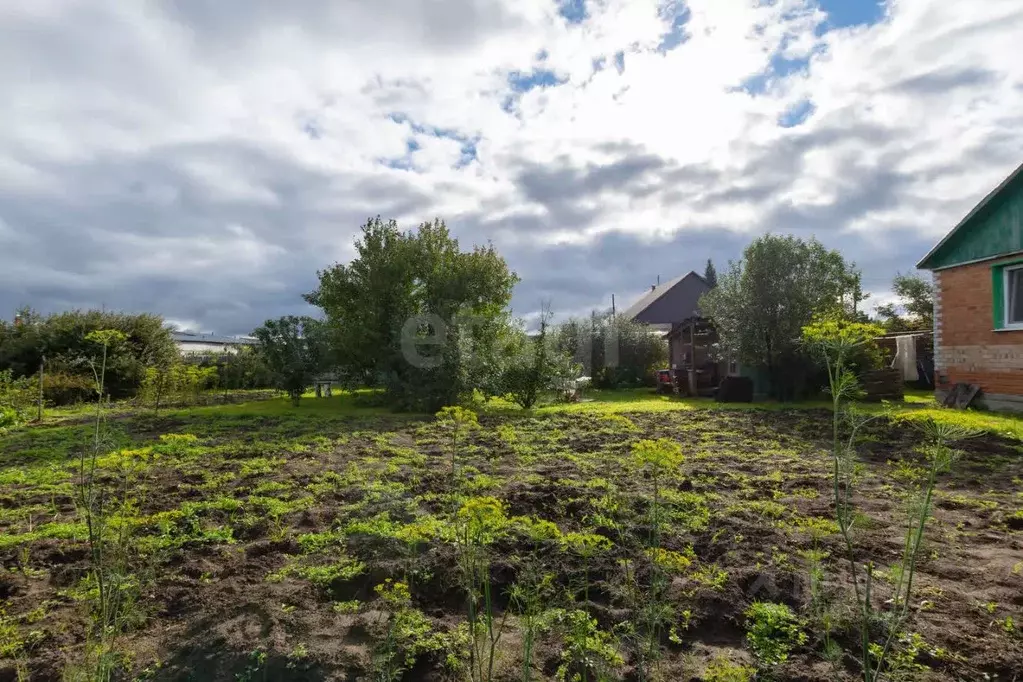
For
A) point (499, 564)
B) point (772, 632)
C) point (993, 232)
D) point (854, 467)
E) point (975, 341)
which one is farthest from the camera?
point (975, 341)

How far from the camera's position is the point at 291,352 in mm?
13523

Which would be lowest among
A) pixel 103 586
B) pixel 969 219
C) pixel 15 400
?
pixel 103 586

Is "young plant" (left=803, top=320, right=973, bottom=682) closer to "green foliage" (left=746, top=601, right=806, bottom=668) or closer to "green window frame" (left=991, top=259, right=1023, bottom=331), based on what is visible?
"green foliage" (left=746, top=601, right=806, bottom=668)

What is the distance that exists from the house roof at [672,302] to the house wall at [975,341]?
21.3 m

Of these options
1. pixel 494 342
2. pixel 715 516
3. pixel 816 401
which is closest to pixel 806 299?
pixel 816 401

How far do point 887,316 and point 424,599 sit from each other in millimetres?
28082

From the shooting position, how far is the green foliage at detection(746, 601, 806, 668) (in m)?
2.39

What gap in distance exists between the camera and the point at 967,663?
2.32m

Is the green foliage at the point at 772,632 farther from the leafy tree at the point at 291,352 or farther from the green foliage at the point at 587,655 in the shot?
the leafy tree at the point at 291,352

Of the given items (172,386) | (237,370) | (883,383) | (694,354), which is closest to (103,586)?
(172,386)

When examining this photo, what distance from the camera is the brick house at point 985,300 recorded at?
10125mm

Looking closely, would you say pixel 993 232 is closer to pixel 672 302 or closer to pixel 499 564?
pixel 499 564

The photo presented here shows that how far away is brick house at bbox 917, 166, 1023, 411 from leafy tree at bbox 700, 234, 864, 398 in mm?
2279

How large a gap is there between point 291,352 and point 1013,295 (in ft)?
48.2
